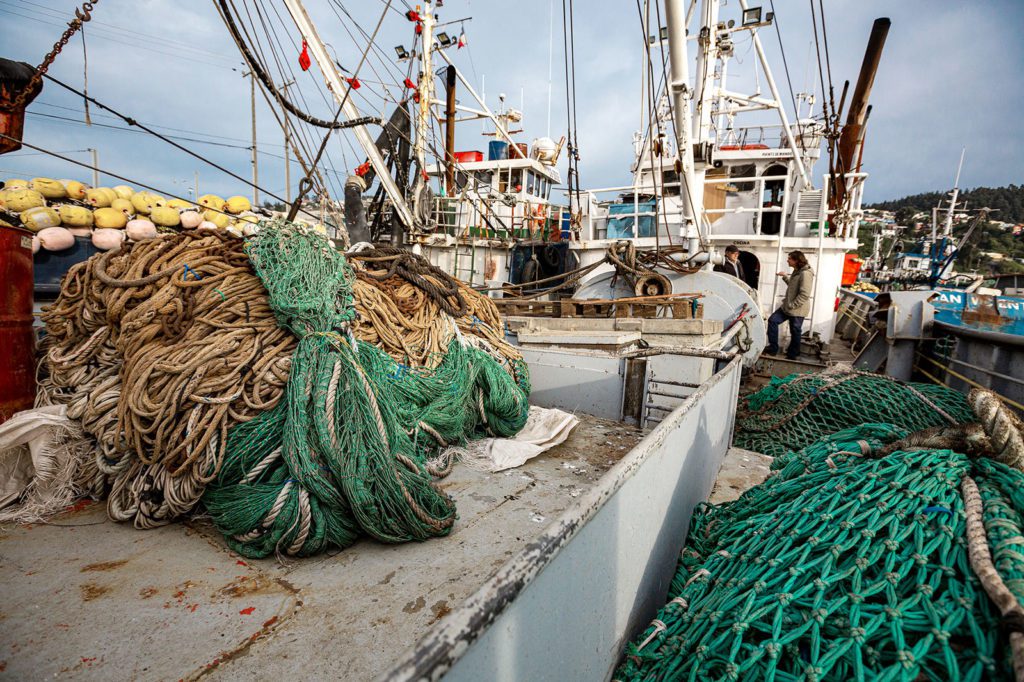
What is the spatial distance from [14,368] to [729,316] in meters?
6.79

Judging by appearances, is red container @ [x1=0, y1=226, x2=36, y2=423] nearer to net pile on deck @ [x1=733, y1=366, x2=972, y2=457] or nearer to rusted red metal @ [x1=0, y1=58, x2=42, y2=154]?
rusted red metal @ [x1=0, y1=58, x2=42, y2=154]

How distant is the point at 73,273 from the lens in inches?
121

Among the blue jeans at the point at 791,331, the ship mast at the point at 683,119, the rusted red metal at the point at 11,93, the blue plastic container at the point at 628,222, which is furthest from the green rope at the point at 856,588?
the blue plastic container at the point at 628,222

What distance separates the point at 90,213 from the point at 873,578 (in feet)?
26.9

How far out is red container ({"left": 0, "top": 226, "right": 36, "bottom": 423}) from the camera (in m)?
2.86

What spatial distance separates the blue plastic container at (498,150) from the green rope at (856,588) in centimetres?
1721

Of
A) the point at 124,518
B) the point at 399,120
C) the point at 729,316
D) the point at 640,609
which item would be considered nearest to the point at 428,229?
the point at 399,120

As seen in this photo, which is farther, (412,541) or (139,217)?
(139,217)

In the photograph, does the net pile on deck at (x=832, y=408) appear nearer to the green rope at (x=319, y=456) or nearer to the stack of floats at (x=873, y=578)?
the stack of floats at (x=873, y=578)

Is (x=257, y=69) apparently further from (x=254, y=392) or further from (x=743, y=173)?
(x=743, y=173)

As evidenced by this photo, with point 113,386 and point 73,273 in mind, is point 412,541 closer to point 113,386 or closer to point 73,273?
point 113,386

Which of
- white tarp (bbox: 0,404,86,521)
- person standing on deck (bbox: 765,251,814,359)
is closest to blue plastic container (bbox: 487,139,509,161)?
person standing on deck (bbox: 765,251,814,359)

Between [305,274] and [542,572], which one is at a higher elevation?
[305,274]

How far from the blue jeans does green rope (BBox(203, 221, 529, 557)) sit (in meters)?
6.39
